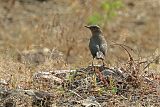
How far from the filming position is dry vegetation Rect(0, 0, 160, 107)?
672 cm

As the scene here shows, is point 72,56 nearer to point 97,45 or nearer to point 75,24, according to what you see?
point 75,24

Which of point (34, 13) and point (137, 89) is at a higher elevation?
point (34, 13)

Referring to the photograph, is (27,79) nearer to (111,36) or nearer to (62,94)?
(62,94)

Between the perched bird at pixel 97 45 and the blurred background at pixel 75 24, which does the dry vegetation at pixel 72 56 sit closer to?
the blurred background at pixel 75 24

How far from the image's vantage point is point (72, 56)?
457 inches

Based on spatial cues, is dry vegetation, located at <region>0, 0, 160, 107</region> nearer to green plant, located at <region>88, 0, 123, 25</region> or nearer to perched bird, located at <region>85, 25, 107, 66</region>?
green plant, located at <region>88, 0, 123, 25</region>

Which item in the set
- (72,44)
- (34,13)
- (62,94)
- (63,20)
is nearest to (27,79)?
(62,94)

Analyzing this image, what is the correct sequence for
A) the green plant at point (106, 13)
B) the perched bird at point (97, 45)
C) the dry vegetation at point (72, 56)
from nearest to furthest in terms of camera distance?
the dry vegetation at point (72, 56) → the perched bird at point (97, 45) → the green plant at point (106, 13)

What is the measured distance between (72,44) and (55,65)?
3439mm

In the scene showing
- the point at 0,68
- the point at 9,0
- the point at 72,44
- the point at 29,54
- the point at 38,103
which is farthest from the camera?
the point at 9,0

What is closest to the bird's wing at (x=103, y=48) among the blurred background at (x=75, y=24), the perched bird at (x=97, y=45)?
the perched bird at (x=97, y=45)

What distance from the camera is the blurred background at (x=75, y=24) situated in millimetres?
11508

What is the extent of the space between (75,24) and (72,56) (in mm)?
623

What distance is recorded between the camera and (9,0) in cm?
1411
